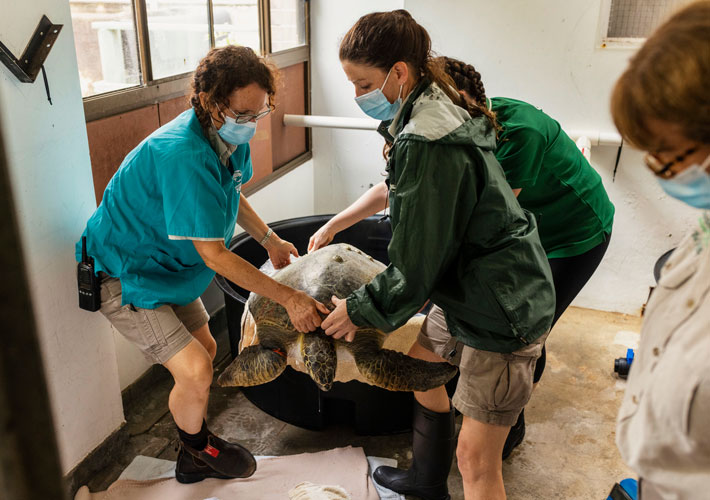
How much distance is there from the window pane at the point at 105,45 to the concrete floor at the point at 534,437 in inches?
46.4

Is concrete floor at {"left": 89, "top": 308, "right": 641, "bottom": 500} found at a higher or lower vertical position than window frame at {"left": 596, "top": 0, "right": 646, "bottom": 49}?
lower

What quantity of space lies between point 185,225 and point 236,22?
1.73 metres

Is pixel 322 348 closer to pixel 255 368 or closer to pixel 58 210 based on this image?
pixel 255 368

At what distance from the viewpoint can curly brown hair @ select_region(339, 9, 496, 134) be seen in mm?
1274

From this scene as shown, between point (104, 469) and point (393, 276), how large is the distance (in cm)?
133

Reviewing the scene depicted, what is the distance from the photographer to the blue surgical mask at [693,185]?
0.67 metres

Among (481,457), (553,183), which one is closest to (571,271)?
(553,183)

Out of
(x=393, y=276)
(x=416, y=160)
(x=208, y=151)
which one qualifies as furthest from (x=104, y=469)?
(x=416, y=160)

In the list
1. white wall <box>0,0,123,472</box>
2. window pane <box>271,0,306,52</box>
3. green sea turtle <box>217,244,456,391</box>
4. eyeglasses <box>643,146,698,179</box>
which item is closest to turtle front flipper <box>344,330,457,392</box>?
green sea turtle <box>217,244,456,391</box>

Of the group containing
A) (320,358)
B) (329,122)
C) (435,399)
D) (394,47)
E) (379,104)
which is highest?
(394,47)

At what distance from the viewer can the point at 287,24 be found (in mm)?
3352

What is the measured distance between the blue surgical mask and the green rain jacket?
19.4 inches

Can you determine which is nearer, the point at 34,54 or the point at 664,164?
the point at 664,164

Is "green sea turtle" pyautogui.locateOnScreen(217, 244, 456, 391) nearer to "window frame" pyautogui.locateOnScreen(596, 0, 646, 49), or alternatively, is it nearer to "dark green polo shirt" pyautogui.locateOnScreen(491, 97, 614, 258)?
"dark green polo shirt" pyautogui.locateOnScreen(491, 97, 614, 258)
